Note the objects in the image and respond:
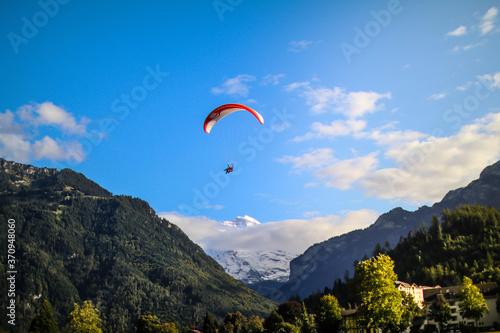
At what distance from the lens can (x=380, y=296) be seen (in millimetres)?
78188

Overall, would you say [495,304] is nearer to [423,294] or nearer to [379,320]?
[423,294]

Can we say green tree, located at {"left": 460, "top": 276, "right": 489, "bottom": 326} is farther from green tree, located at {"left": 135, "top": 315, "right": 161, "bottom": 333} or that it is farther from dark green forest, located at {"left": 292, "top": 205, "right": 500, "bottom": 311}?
green tree, located at {"left": 135, "top": 315, "right": 161, "bottom": 333}

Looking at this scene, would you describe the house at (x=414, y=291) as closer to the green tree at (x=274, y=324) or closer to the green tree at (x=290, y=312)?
the green tree at (x=274, y=324)

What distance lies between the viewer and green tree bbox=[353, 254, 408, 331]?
77.8 metres

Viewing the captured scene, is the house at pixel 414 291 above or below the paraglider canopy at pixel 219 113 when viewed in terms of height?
below

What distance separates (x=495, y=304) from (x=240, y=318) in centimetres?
10285

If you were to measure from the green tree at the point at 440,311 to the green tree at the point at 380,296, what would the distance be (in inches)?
629

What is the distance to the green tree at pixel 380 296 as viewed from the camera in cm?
7781

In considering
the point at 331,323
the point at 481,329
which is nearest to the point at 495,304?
the point at 481,329

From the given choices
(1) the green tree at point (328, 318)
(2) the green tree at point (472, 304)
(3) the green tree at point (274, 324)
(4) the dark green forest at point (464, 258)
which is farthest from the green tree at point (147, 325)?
(4) the dark green forest at point (464, 258)

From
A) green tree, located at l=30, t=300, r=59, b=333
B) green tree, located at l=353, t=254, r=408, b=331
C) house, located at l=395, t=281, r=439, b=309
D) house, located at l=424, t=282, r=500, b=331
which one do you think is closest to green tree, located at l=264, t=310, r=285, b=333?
house, located at l=395, t=281, r=439, b=309

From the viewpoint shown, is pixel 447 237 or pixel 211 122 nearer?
pixel 211 122

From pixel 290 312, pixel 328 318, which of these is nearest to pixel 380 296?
pixel 328 318

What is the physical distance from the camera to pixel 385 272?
260 feet
